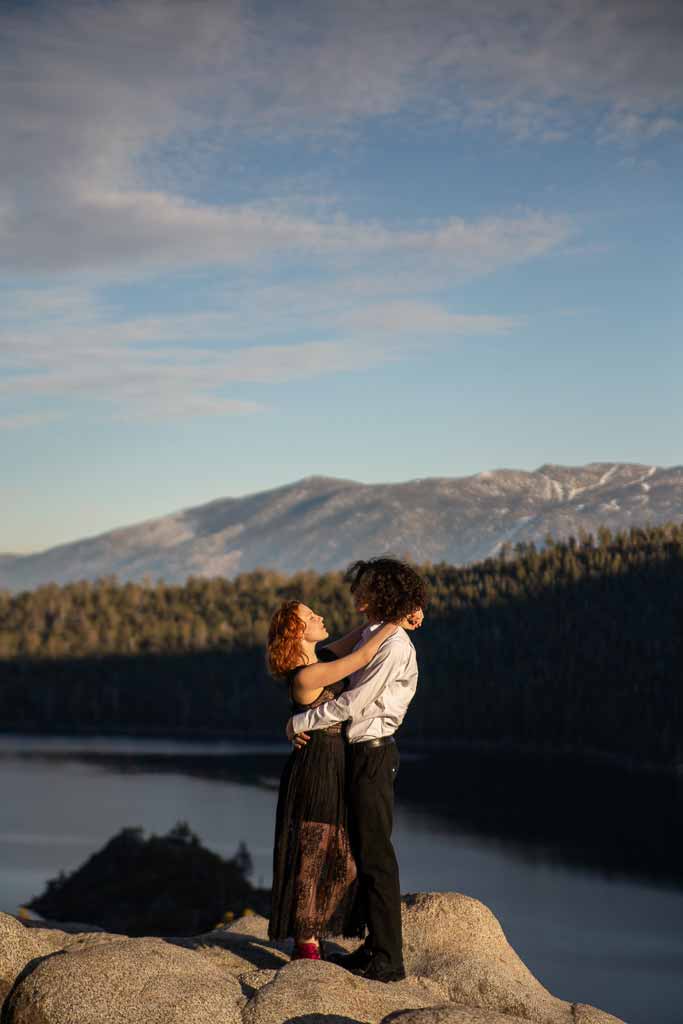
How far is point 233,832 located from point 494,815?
82.3ft

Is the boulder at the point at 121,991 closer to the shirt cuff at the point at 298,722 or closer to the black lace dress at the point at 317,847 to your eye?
the black lace dress at the point at 317,847

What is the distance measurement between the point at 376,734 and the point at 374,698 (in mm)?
316

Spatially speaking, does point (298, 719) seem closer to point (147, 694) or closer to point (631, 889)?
point (631, 889)

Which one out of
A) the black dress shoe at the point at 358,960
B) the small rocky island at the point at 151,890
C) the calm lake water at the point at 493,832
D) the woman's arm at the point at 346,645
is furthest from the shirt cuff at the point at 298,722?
the small rocky island at the point at 151,890

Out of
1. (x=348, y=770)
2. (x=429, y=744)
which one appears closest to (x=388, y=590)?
(x=348, y=770)

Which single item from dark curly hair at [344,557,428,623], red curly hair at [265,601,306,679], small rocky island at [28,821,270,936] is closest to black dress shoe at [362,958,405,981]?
red curly hair at [265,601,306,679]

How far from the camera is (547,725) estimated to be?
547 ft

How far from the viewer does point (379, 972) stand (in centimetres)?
1082

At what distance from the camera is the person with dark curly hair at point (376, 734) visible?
421 inches

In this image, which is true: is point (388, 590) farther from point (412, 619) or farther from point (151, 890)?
point (151, 890)

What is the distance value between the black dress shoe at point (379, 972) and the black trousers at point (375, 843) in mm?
30

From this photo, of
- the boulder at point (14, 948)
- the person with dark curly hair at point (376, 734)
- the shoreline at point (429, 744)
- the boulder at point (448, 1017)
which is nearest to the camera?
the boulder at point (448, 1017)

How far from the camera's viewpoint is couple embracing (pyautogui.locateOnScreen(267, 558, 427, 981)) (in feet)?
35.1

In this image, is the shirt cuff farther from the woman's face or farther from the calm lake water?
the calm lake water
